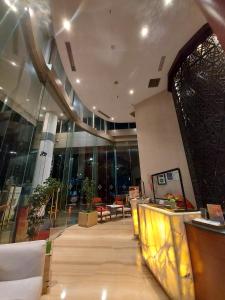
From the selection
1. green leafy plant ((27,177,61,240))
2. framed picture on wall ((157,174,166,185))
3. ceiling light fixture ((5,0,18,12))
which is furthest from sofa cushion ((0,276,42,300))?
ceiling light fixture ((5,0,18,12))

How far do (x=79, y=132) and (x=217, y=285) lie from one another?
29.4 ft

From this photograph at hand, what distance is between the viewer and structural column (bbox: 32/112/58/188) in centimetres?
587

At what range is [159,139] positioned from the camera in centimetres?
602

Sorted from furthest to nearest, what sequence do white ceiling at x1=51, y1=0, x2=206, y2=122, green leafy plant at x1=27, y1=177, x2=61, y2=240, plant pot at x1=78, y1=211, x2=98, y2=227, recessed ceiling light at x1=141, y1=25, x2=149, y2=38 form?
plant pot at x1=78, y1=211, x2=98, y2=227 → recessed ceiling light at x1=141, y1=25, x2=149, y2=38 → white ceiling at x1=51, y1=0, x2=206, y2=122 → green leafy plant at x1=27, y1=177, x2=61, y2=240

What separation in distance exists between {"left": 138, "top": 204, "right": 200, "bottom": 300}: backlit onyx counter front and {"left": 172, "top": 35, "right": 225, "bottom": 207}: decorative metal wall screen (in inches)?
94.2

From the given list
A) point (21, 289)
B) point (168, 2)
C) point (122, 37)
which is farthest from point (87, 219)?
point (168, 2)

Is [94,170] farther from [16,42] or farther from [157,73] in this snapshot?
[16,42]

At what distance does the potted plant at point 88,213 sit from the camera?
6.27 m

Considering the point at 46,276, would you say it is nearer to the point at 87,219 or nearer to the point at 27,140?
the point at 27,140

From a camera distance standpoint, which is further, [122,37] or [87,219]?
[87,219]

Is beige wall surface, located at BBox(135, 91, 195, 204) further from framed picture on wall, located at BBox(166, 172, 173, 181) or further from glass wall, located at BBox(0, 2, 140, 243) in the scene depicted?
glass wall, located at BBox(0, 2, 140, 243)

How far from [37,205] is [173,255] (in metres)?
3.02

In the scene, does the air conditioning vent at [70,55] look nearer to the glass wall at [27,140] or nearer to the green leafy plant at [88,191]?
the glass wall at [27,140]

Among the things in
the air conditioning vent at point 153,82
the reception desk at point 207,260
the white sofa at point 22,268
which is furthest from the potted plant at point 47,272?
the air conditioning vent at point 153,82
